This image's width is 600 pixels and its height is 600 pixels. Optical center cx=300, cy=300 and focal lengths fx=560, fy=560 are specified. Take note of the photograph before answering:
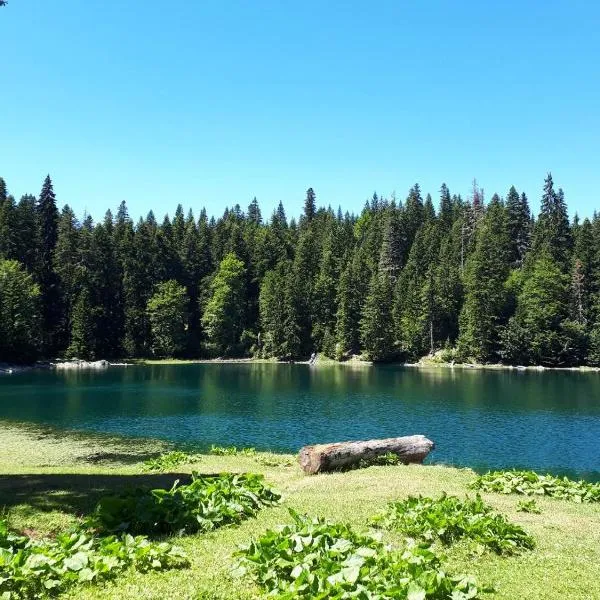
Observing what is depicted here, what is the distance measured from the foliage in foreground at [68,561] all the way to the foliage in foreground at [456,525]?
15.9 feet

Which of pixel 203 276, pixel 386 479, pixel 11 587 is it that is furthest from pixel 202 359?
pixel 11 587

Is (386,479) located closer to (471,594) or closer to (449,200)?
(471,594)

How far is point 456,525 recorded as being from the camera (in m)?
11.2

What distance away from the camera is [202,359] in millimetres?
120438

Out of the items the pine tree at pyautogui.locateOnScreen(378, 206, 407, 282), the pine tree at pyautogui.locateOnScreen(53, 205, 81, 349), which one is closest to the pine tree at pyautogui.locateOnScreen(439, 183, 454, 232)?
the pine tree at pyautogui.locateOnScreen(378, 206, 407, 282)

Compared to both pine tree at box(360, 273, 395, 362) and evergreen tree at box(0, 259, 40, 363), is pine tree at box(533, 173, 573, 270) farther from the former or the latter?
evergreen tree at box(0, 259, 40, 363)

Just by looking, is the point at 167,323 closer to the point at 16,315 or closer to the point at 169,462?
the point at 16,315

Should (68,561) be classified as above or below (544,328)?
below

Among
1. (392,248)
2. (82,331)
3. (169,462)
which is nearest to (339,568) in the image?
(169,462)

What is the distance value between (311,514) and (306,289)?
110 metres

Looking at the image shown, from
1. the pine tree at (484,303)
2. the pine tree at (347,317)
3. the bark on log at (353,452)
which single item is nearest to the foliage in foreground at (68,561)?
the bark on log at (353,452)

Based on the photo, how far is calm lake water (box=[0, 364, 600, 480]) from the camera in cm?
3541

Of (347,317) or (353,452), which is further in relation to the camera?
(347,317)

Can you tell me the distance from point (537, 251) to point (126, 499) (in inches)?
4439
